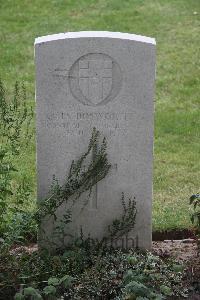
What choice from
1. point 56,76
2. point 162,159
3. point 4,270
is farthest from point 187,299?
point 162,159

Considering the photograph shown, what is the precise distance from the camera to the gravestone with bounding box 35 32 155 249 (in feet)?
16.9

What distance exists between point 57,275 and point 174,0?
8.13 metres

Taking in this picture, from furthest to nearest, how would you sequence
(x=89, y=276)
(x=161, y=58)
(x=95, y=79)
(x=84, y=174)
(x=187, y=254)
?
1. (x=161, y=58)
2. (x=187, y=254)
3. (x=84, y=174)
4. (x=95, y=79)
5. (x=89, y=276)

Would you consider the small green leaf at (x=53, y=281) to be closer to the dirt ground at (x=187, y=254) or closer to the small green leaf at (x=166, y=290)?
the small green leaf at (x=166, y=290)

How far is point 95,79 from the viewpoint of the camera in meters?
5.23

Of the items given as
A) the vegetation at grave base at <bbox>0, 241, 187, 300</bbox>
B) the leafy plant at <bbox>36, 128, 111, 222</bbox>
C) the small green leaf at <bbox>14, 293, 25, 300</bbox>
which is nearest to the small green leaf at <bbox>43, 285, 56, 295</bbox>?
the vegetation at grave base at <bbox>0, 241, 187, 300</bbox>

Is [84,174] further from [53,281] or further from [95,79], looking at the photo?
[53,281]

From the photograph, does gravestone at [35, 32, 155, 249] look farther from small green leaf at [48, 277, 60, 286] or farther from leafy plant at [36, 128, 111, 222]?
small green leaf at [48, 277, 60, 286]

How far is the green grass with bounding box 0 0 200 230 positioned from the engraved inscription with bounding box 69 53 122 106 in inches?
55.8

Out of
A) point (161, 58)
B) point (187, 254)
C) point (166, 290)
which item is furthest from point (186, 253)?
point (161, 58)

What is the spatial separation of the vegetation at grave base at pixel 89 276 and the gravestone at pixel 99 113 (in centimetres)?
31

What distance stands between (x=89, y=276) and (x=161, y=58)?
5.46 m

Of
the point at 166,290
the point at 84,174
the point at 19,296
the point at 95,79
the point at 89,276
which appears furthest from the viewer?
the point at 84,174

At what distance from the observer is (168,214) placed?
6312mm
